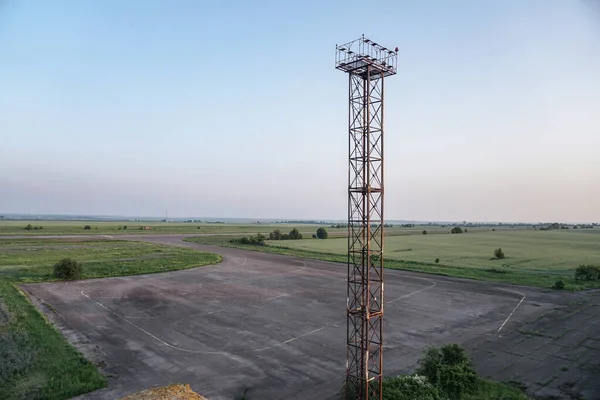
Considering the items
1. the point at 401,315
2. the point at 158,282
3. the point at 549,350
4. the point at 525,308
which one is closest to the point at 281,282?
the point at 158,282

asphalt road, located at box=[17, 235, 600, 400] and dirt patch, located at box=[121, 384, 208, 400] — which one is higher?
dirt patch, located at box=[121, 384, 208, 400]

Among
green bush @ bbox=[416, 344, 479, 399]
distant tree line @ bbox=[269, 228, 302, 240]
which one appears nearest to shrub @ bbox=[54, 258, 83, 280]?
green bush @ bbox=[416, 344, 479, 399]

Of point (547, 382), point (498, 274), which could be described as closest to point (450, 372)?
point (547, 382)

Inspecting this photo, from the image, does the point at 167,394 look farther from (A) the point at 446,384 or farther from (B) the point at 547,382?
(B) the point at 547,382

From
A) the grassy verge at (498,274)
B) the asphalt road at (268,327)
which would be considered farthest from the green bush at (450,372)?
the grassy verge at (498,274)

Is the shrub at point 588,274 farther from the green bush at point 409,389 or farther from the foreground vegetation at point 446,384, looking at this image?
the green bush at point 409,389

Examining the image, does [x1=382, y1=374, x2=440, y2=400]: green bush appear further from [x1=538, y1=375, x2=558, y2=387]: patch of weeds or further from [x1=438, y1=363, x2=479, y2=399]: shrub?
[x1=538, y1=375, x2=558, y2=387]: patch of weeds

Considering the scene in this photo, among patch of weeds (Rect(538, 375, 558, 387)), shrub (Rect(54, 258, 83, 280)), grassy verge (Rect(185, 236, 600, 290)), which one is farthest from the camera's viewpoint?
grassy verge (Rect(185, 236, 600, 290))

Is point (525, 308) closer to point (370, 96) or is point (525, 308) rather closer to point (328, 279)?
point (328, 279)
